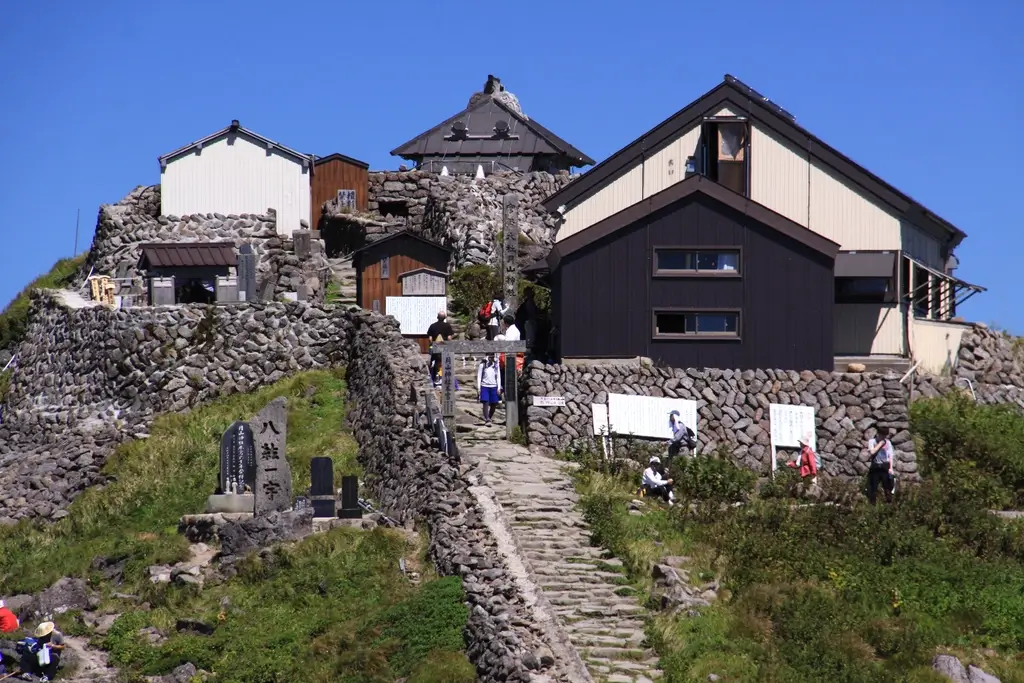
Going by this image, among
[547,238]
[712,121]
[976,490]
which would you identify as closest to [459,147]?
[547,238]

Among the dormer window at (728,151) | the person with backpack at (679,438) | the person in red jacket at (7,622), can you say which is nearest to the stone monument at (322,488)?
the person in red jacket at (7,622)

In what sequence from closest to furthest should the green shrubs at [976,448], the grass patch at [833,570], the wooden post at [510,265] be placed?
the grass patch at [833,570], the green shrubs at [976,448], the wooden post at [510,265]

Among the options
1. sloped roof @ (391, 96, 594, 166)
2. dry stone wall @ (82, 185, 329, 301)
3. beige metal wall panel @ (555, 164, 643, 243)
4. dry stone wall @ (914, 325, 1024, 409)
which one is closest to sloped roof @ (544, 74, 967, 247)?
beige metal wall panel @ (555, 164, 643, 243)

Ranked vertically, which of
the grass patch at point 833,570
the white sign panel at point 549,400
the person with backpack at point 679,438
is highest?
the white sign panel at point 549,400

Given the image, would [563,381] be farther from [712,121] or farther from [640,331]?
[712,121]

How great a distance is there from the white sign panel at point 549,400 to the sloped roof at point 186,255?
42.5 ft

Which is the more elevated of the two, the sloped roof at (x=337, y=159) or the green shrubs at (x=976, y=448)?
the sloped roof at (x=337, y=159)

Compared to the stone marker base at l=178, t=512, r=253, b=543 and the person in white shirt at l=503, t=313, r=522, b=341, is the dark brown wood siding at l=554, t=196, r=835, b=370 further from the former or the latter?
the stone marker base at l=178, t=512, r=253, b=543

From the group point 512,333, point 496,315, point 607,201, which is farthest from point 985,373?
point 512,333

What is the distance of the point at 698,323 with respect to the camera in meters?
38.9

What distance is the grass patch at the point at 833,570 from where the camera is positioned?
26.5m

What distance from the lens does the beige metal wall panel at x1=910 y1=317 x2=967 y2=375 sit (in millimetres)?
42966

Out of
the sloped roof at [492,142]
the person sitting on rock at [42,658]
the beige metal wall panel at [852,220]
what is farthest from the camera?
the sloped roof at [492,142]

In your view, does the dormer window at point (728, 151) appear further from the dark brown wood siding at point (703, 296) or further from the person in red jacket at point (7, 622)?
the person in red jacket at point (7, 622)
